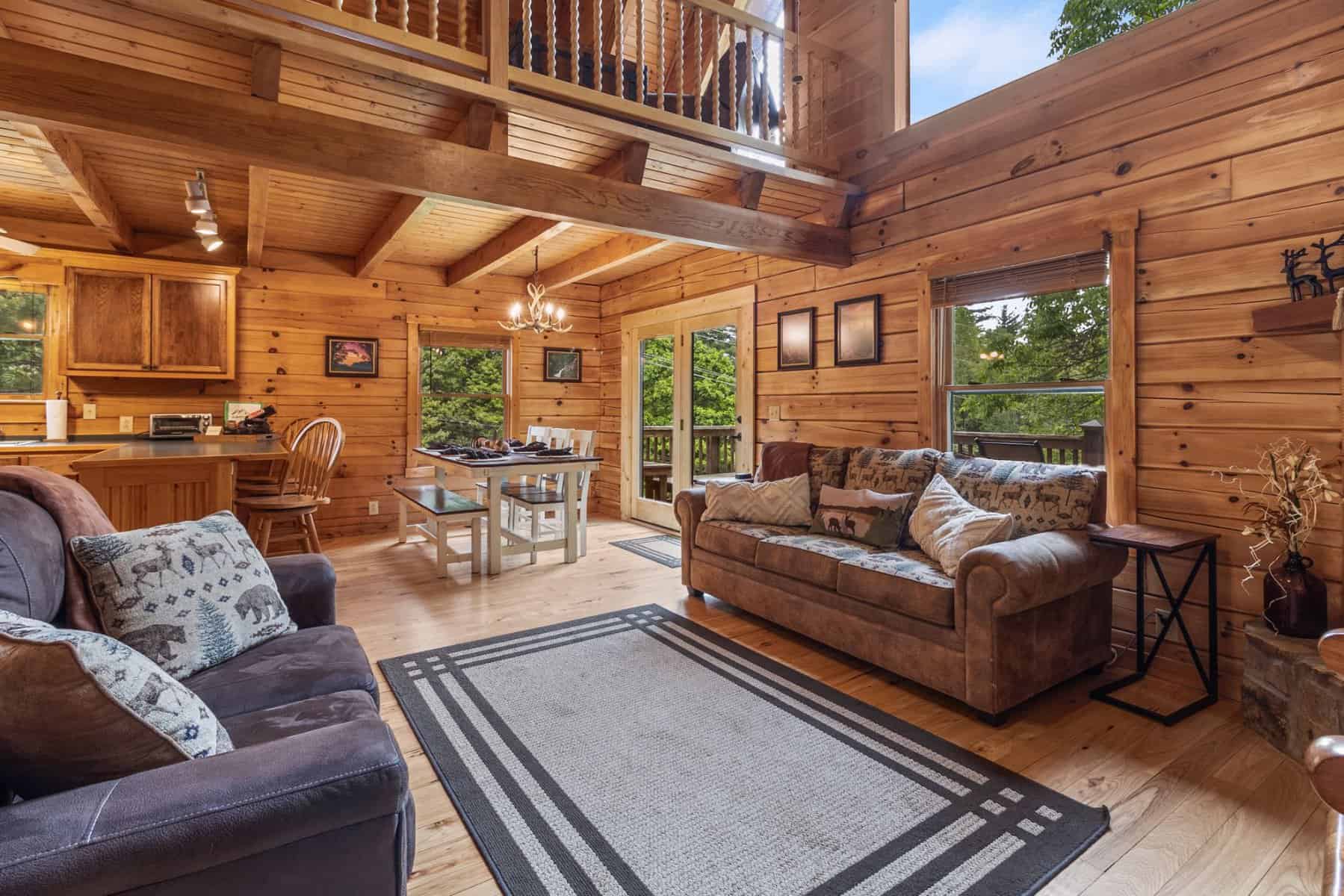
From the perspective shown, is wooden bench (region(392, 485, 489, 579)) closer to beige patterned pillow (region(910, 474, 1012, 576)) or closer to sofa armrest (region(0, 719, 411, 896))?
beige patterned pillow (region(910, 474, 1012, 576))

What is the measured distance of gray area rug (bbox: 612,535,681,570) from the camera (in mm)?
4812

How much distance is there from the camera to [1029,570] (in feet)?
7.46

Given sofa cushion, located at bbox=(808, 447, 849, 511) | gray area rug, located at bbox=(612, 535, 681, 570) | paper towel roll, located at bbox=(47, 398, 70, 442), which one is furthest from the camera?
gray area rug, located at bbox=(612, 535, 681, 570)

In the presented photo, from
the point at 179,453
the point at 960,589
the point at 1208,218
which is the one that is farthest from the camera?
the point at 179,453

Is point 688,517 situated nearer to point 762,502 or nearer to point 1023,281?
point 762,502

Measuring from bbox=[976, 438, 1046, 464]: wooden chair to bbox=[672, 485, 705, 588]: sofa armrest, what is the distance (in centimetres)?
162

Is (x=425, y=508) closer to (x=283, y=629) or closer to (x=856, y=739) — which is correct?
(x=283, y=629)

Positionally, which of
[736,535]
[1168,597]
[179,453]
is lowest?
[1168,597]

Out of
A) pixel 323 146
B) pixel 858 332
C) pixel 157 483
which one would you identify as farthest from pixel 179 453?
pixel 858 332

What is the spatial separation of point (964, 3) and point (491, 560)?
4.65 m

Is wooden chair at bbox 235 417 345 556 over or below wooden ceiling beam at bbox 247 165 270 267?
below

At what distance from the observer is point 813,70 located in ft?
14.4

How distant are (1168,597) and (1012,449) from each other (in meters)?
1.11

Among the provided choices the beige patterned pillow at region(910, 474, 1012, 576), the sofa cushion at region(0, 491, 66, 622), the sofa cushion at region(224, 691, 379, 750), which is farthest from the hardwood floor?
the sofa cushion at region(0, 491, 66, 622)
